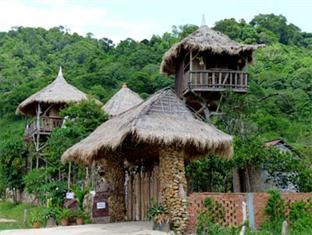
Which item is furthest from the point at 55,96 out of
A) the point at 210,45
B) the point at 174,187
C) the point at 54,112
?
the point at 174,187

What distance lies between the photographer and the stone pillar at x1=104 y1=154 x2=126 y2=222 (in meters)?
14.6

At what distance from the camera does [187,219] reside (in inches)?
474

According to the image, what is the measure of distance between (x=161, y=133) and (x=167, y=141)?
216 millimetres

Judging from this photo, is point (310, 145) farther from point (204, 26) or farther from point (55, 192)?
point (55, 192)

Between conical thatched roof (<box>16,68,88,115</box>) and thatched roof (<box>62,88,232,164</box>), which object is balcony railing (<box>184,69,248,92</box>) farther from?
conical thatched roof (<box>16,68,88,115</box>)

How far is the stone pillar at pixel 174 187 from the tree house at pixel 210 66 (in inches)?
269

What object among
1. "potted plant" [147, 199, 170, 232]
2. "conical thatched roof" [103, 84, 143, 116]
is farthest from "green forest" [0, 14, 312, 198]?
"potted plant" [147, 199, 170, 232]

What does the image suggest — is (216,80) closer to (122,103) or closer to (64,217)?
(122,103)

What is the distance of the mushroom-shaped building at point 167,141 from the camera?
11906mm

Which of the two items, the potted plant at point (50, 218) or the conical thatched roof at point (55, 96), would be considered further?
the conical thatched roof at point (55, 96)

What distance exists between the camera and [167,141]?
11758 millimetres

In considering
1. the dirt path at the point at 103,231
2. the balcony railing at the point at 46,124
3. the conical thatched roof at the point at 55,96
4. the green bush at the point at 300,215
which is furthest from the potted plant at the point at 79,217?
the balcony railing at the point at 46,124

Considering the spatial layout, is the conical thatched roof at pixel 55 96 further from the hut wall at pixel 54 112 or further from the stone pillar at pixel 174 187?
Answer: the stone pillar at pixel 174 187

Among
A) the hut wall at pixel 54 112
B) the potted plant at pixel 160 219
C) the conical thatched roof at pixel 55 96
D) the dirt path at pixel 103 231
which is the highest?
the conical thatched roof at pixel 55 96
